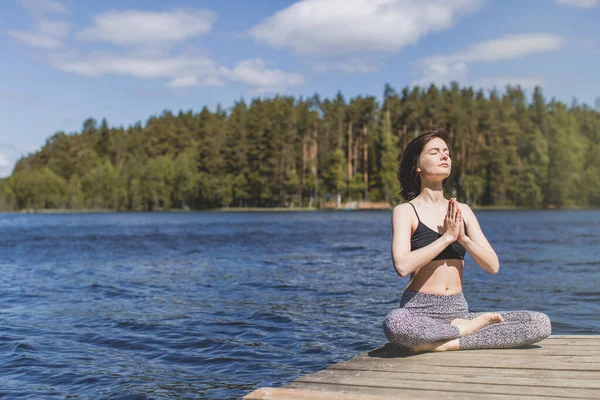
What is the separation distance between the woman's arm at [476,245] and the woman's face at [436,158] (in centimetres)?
41

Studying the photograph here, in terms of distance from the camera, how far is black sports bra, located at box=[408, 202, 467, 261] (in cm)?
557

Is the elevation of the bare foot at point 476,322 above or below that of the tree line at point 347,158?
below

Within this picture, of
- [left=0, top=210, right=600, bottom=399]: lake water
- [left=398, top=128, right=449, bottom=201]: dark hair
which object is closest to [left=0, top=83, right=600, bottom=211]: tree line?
[left=0, top=210, right=600, bottom=399]: lake water

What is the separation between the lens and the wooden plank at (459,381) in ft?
14.2

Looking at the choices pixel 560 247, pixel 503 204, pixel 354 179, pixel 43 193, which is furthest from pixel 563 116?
pixel 43 193

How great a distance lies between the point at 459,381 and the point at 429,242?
4.66 feet

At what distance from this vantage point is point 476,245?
17.9 feet

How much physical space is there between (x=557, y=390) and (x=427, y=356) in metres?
1.32

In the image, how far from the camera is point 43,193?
143m

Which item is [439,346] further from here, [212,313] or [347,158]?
[347,158]

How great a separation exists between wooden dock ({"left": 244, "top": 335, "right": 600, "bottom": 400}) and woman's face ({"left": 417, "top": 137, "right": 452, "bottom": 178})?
1691mm

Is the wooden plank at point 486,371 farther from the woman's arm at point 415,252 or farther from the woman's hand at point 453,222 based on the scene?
the woman's hand at point 453,222

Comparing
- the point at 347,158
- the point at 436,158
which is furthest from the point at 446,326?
the point at 347,158

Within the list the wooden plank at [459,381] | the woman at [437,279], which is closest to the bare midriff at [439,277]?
the woman at [437,279]
